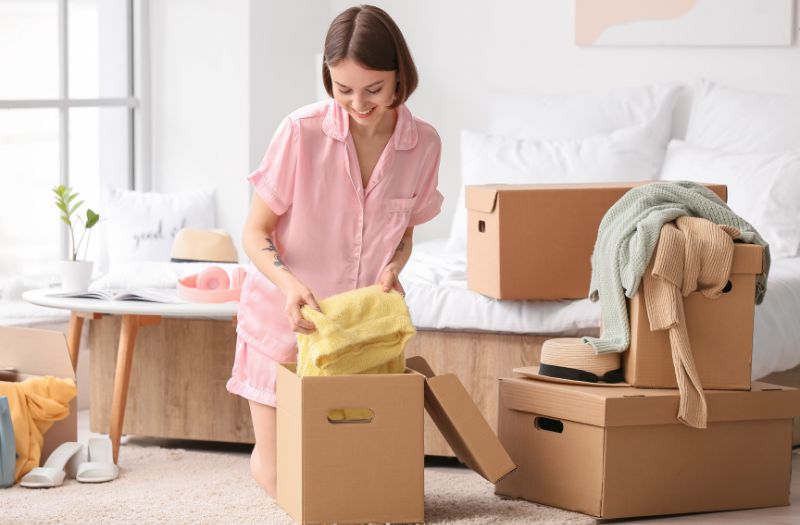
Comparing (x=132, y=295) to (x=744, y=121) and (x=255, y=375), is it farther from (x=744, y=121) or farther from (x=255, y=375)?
(x=744, y=121)

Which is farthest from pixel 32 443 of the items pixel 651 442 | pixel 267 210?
pixel 651 442

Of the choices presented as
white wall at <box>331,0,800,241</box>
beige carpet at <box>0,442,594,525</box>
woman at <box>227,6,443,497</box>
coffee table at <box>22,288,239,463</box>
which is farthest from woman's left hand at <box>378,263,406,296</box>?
white wall at <box>331,0,800,241</box>

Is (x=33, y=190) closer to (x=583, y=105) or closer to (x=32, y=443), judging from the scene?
(x=32, y=443)

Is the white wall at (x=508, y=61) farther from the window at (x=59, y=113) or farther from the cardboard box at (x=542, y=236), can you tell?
the cardboard box at (x=542, y=236)

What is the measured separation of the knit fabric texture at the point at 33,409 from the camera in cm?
280

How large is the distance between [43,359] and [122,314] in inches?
8.3

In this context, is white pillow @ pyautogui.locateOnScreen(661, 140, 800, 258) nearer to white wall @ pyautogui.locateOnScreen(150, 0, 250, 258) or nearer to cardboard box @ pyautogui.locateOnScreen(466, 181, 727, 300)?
cardboard box @ pyautogui.locateOnScreen(466, 181, 727, 300)

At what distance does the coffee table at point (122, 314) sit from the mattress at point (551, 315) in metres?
0.46

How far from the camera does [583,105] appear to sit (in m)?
4.09

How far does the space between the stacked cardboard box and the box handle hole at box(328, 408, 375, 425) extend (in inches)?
16.2

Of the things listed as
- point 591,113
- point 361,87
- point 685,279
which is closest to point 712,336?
point 685,279

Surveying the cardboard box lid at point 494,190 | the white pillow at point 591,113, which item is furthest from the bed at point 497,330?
the white pillow at point 591,113

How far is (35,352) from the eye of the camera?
2.98 metres

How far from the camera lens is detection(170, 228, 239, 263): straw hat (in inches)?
139
